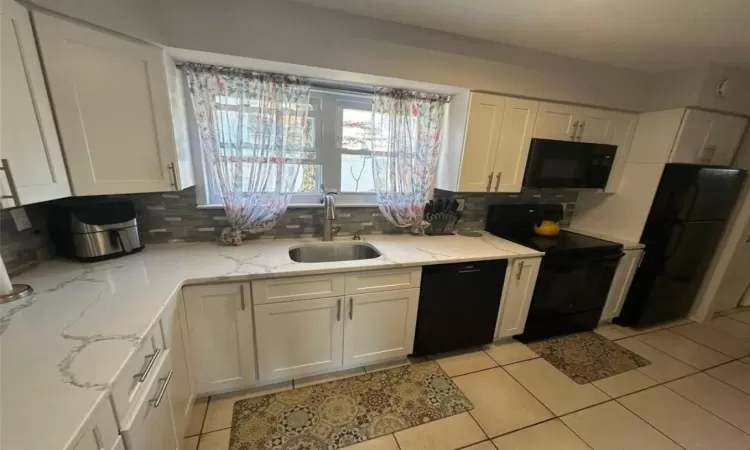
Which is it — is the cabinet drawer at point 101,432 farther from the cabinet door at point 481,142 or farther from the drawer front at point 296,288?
the cabinet door at point 481,142

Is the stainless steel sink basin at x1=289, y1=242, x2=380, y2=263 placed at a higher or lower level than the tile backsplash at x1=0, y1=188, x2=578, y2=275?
lower

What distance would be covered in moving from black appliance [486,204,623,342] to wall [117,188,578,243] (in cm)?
21

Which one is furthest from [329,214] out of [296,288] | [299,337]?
[299,337]

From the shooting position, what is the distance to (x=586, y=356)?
88.0 inches

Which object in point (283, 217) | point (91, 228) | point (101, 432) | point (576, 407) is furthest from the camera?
point (283, 217)

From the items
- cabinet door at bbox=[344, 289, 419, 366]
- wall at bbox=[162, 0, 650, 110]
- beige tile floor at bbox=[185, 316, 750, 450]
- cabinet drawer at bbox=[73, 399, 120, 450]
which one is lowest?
beige tile floor at bbox=[185, 316, 750, 450]

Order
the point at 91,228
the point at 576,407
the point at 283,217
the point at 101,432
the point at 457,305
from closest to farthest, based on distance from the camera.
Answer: the point at 101,432, the point at 91,228, the point at 576,407, the point at 457,305, the point at 283,217

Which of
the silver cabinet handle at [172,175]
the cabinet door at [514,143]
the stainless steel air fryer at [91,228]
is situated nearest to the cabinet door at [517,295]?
the cabinet door at [514,143]

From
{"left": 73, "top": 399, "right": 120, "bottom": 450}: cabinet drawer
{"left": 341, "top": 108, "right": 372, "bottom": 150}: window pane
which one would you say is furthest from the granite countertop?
{"left": 341, "top": 108, "right": 372, "bottom": 150}: window pane

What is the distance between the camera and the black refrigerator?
90.0 inches

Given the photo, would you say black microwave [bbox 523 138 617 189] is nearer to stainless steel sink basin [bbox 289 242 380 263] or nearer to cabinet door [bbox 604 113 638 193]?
cabinet door [bbox 604 113 638 193]

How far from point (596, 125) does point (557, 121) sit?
1.40ft

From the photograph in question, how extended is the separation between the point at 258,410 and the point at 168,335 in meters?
0.78

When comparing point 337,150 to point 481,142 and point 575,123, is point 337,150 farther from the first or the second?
point 575,123
